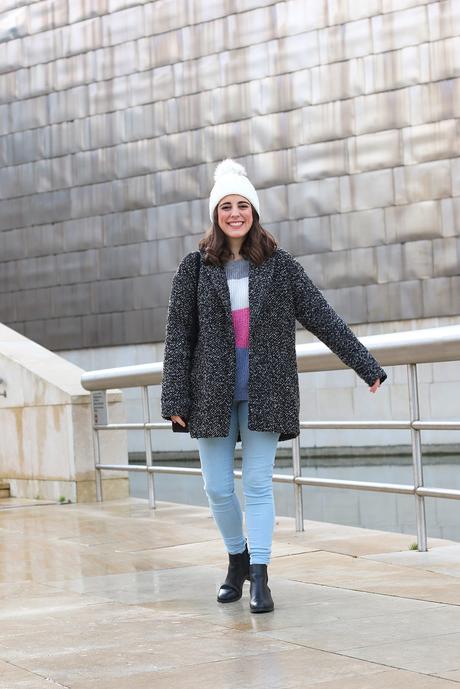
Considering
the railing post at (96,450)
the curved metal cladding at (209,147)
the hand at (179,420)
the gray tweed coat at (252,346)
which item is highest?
the curved metal cladding at (209,147)

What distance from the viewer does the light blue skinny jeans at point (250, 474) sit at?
5125 millimetres

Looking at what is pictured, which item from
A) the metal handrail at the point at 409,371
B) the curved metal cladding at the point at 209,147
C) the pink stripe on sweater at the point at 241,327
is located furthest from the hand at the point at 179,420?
the curved metal cladding at the point at 209,147

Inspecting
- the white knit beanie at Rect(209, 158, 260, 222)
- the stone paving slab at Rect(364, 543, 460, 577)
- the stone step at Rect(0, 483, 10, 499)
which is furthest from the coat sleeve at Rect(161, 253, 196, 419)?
the stone step at Rect(0, 483, 10, 499)

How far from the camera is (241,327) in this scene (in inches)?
202

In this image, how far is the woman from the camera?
5.08 m

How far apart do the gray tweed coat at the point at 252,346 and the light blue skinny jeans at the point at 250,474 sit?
98mm

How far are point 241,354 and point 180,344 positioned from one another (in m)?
0.26

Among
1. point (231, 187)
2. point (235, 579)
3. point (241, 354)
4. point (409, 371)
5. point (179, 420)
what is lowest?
point (235, 579)

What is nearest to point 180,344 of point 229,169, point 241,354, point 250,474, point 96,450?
point 241,354

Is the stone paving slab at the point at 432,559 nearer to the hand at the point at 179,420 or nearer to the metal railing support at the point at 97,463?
the hand at the point at 179,420

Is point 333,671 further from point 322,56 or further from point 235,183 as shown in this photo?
point 322,56

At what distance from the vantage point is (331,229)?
86.9 ft

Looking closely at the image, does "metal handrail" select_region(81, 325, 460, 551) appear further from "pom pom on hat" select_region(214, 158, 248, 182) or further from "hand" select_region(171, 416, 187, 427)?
"hand" select_region(171, 416, 187, 427)

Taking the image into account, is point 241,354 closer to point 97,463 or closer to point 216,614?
point 216,614
